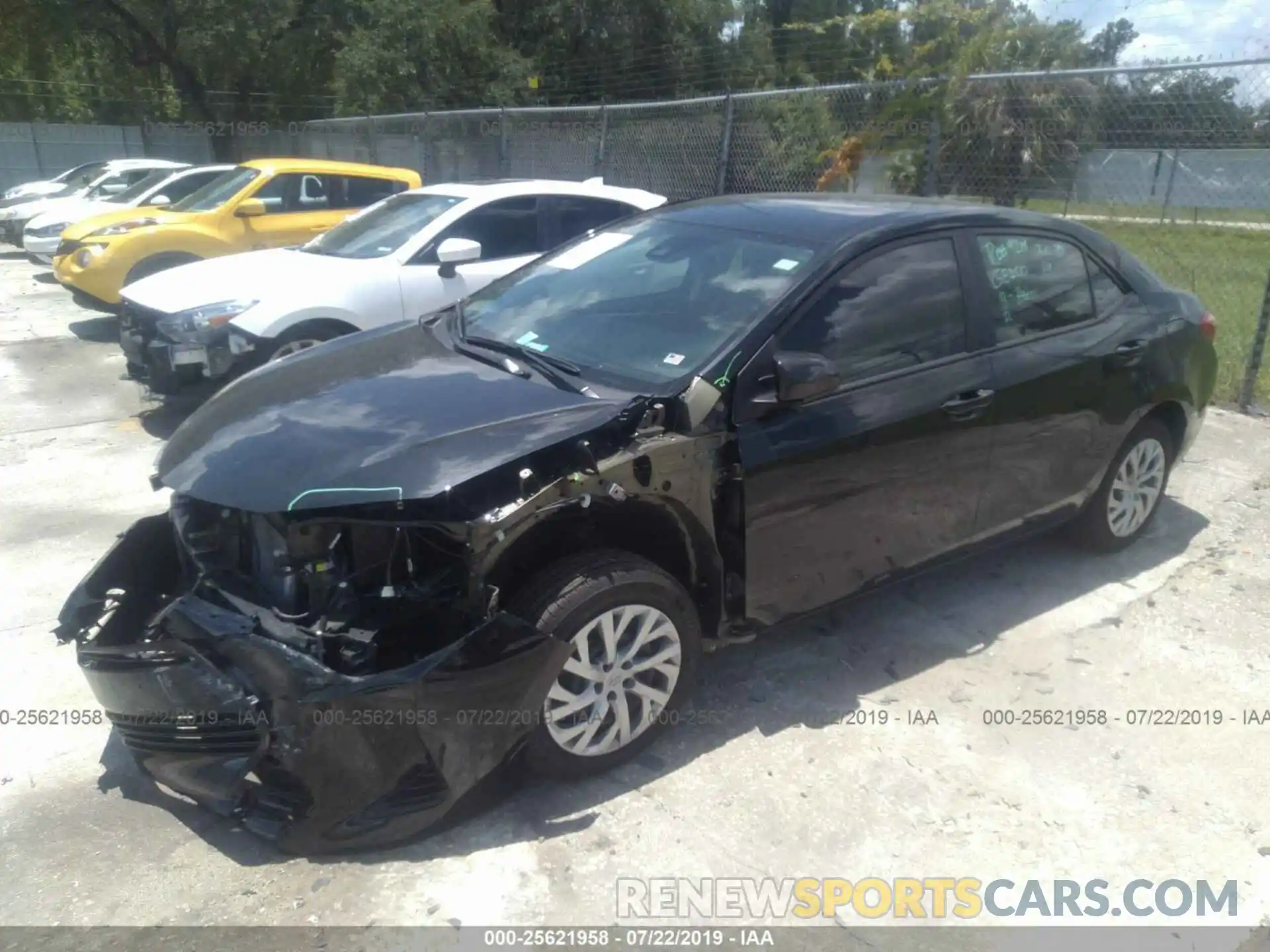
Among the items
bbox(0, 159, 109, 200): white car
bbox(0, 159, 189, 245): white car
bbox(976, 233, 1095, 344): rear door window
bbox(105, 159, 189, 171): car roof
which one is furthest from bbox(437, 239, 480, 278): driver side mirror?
bbox(0, 159, 109, 200): white car

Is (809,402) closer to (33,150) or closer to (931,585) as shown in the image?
(931,585)

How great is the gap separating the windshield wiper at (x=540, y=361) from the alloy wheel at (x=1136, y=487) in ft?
9.30

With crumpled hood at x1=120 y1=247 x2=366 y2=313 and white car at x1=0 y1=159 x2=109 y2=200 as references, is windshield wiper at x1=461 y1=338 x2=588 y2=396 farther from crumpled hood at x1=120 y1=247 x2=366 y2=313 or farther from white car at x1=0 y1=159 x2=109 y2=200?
white car at x1=0 y1=159 x2=109 y2=200

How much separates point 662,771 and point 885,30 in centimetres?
2105

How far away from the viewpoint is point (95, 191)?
54.8 ft

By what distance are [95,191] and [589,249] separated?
1510cm

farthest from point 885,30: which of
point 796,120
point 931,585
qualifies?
point 931,585

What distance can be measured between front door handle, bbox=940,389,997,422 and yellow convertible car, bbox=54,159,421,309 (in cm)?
779

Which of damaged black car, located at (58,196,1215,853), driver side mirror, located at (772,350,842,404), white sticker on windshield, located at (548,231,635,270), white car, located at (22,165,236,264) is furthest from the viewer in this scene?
white car, located at (22,165,236,264)

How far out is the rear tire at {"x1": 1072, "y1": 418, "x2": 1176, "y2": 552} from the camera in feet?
16.5

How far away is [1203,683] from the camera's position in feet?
13.7

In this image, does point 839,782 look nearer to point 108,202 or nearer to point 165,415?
point 165,415

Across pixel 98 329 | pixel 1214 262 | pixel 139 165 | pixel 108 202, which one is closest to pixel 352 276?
pixel 98 329

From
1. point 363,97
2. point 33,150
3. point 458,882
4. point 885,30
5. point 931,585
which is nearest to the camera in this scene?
point 458,882
